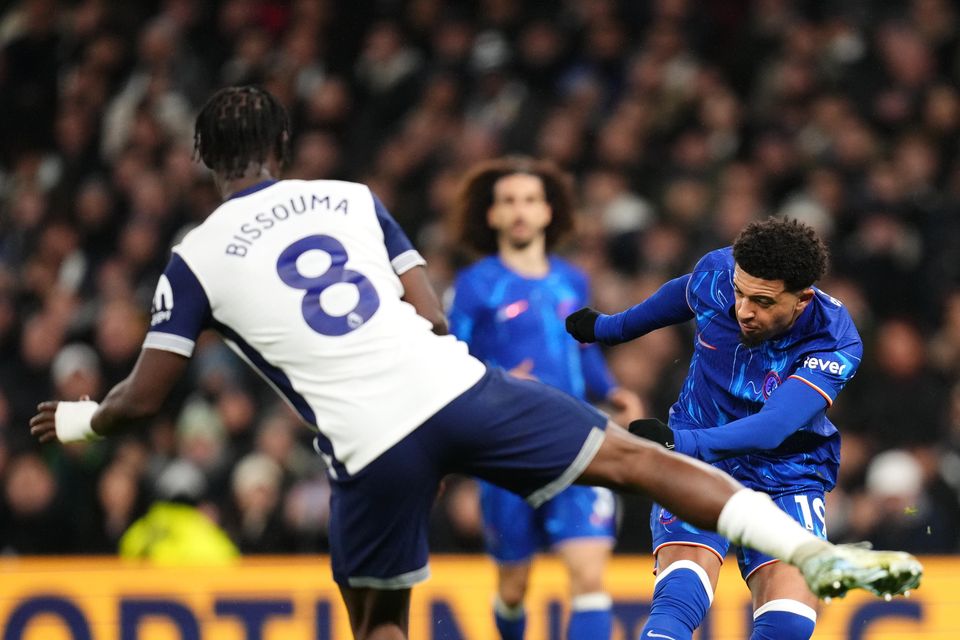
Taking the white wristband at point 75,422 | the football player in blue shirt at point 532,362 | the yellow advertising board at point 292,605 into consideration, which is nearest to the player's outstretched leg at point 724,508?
the white wristband at point 75,422

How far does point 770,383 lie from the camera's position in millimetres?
4855

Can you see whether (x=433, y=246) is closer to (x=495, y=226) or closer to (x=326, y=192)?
(x=495, y=226)

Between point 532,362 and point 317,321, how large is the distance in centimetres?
299

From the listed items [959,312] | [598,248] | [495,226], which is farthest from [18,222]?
[959,312]

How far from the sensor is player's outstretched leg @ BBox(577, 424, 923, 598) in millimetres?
3889

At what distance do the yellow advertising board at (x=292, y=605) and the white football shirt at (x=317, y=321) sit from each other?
353 cm

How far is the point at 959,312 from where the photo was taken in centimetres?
955

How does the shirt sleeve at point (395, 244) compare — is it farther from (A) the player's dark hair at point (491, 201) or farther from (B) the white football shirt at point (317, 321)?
(A) the player's dark hair at point (491, 201)

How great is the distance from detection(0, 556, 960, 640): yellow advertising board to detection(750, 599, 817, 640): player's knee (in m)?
2.86

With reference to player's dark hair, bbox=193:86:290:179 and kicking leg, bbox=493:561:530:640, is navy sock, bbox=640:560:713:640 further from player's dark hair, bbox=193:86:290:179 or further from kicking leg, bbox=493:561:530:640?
kicking leg, bbox=493:561:530:640

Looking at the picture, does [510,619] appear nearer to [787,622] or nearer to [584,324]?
[584,324]

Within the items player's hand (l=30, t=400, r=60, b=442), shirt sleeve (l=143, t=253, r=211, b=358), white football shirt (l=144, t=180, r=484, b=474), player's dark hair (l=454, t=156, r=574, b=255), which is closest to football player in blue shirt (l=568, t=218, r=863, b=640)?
white football shirt (l=144, t=180, r=484, b=474)

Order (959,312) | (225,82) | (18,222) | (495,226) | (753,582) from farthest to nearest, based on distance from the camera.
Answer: (225,82), (18,222), (959,312), (495,226), (753,582)

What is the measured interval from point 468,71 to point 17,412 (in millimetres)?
4448
